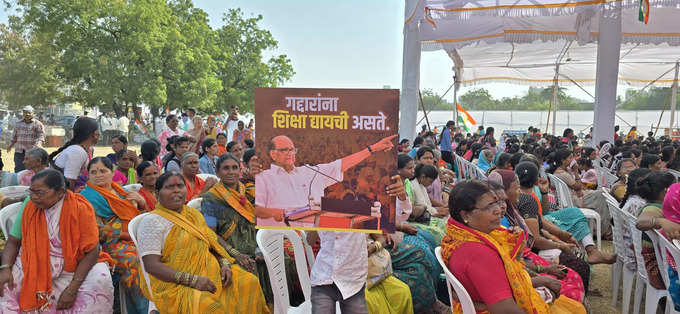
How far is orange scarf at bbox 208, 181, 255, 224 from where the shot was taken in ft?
12.9

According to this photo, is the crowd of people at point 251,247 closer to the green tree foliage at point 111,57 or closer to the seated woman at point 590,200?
the seated woman at point 590,200

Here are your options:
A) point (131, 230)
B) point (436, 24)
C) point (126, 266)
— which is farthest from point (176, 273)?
point (436, 24)

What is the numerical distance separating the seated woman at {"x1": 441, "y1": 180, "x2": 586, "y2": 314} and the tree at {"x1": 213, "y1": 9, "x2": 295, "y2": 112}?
26207 mm

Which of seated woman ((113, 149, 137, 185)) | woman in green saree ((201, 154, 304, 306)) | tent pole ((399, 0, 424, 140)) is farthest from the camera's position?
tent pole ((399, 0, 424, 140))

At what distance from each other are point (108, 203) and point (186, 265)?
1.20m

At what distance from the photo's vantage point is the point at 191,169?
16.0ft

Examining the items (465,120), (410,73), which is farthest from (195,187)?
(465,120)

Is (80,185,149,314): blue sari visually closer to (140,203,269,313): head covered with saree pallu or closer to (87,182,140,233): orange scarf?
(87,182,140,233): orange scarf

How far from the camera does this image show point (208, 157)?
638cm

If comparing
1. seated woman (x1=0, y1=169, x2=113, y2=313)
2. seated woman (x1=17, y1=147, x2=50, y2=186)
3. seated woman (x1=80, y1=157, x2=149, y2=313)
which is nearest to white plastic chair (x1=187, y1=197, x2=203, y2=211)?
seated woman (x1=80, y1=157, x2=149, y2=313)

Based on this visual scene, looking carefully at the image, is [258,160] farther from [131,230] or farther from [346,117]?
[131,230]

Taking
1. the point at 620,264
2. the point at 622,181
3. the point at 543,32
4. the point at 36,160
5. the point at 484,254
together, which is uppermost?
the point at 543,32

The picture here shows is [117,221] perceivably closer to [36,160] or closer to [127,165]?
[36,160]

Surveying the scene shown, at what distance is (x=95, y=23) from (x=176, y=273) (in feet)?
69.0
